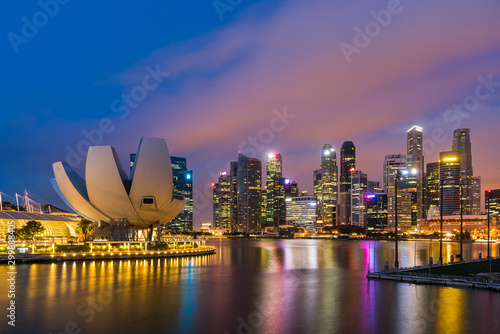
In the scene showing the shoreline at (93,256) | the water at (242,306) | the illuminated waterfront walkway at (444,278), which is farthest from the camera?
the shoreline at (93,256)

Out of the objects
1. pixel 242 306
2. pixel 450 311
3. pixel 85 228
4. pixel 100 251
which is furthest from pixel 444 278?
pixel 85 228

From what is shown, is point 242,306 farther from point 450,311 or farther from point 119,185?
point 119,185

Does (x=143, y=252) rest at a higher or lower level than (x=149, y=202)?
lower

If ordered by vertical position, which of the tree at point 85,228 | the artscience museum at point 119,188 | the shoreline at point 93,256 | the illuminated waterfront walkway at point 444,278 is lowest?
the shoreline at point 93,256

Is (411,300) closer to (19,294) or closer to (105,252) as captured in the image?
(19,294)

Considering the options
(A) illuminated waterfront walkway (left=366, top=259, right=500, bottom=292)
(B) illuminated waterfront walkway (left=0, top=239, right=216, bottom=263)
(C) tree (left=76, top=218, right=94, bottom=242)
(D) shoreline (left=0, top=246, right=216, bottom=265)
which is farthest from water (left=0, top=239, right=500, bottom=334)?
(C) tree (left=76, top=218, right=94, bottom=242)

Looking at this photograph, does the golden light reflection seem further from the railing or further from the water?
the railing

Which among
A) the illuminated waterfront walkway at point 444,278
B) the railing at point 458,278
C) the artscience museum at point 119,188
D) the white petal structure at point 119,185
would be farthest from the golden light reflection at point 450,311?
the artscience museum at point 119,188

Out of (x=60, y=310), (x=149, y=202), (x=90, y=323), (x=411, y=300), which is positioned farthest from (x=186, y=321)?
(x=149, y=202)

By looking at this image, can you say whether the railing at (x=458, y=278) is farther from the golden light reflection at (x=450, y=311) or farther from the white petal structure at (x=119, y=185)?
the white petal structure at (x=119, y=185)
